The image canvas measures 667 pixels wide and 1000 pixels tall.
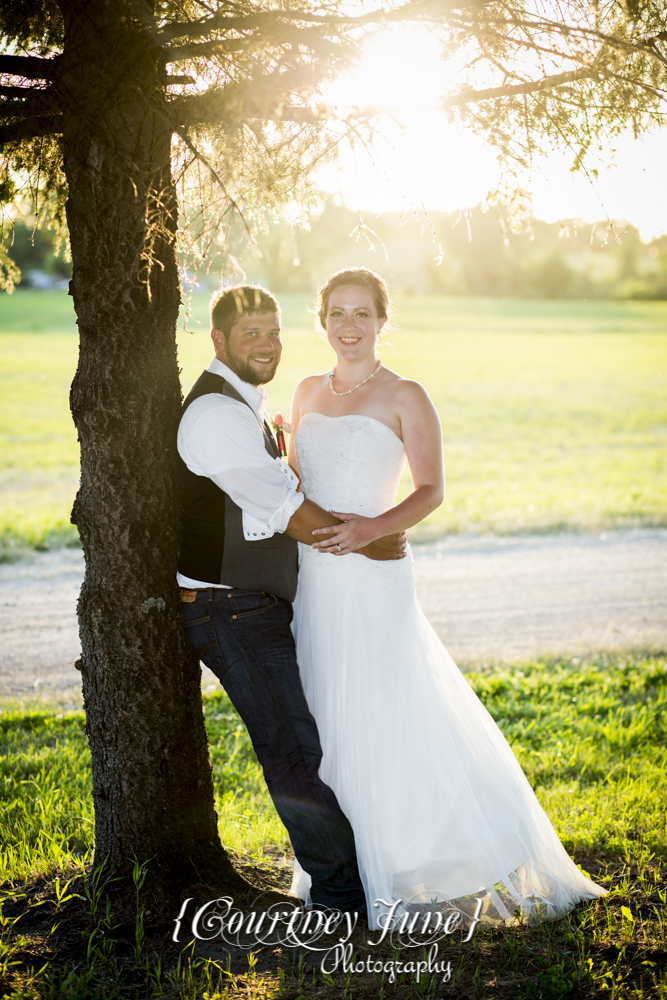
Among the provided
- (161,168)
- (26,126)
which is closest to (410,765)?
(161,168)

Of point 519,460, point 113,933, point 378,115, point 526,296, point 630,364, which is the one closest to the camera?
point 378,115

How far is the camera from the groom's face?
11.6ft

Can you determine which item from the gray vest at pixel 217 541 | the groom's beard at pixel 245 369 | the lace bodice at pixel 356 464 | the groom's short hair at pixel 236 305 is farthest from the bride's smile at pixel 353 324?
the gray vest at pixel 217 541

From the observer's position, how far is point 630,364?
3741 centimetres

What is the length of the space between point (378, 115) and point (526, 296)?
242 feet

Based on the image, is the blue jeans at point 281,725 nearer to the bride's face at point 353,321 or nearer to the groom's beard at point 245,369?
the groom's beard at point 245,369

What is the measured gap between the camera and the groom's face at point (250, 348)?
3.55m

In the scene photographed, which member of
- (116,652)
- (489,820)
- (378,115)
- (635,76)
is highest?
(635,76)

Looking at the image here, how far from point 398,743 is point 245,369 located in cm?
182

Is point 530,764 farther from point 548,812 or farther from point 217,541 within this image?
point 217,541

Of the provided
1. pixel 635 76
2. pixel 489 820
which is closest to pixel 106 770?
pixel 489 820

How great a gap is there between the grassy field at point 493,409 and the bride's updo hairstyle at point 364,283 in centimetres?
52

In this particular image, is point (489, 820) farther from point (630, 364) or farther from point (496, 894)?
point (630, 364)

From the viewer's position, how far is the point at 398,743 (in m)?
3.67
